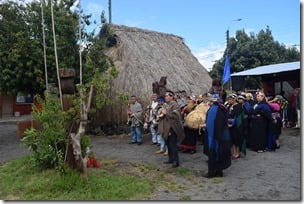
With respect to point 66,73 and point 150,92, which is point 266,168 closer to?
point 66,73

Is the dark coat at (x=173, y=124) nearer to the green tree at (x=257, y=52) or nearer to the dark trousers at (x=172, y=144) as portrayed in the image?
the dark trousers at (x=172, y=144)

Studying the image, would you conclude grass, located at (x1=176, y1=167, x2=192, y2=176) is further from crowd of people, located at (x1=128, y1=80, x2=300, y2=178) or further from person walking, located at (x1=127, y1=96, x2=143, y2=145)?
person walking, located at (x1=127, y1=96, x2=143, y2=145)

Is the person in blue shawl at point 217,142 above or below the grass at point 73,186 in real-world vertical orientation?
above

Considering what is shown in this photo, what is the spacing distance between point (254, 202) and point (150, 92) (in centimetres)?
727

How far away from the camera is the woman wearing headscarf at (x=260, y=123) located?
27.9ft

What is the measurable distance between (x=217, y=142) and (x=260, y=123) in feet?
9.27

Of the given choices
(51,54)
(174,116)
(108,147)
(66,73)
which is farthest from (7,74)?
(174,116)

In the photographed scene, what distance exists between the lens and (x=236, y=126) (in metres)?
7.86

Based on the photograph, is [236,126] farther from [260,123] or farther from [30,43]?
[30,43]

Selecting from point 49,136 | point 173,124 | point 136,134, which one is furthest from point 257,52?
point 49,136

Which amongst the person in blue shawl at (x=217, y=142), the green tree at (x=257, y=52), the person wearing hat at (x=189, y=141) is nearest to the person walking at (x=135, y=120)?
the person wearing hat at (x=189, y=141)

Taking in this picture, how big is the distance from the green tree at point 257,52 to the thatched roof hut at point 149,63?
12.5m

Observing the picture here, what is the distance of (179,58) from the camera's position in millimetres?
15453

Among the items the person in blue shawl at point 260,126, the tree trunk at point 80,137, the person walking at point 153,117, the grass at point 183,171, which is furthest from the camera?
the person walking at point 153,117
